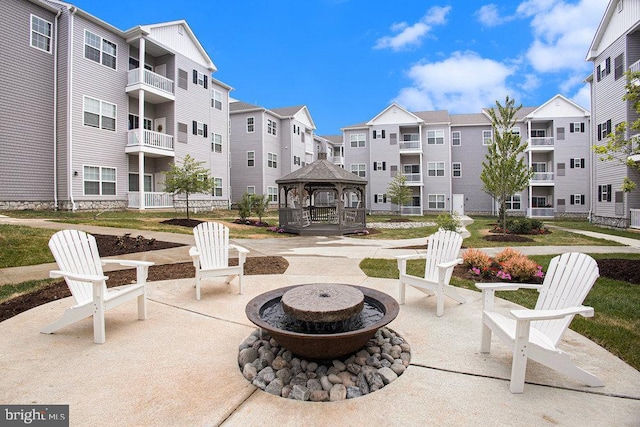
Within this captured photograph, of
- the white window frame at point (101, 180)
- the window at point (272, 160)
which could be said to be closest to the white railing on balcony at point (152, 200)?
the white window frame at point (101, 180)

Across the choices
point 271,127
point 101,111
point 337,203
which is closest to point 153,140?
point 101,111

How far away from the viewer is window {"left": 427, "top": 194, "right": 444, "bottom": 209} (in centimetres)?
3319

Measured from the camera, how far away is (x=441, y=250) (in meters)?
5.16

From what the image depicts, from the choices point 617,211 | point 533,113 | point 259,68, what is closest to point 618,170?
point 617,211

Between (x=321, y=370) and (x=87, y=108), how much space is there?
66.4ft

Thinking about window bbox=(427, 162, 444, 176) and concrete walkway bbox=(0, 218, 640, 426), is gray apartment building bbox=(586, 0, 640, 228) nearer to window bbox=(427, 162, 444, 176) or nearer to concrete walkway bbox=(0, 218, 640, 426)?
window bbox=(427, 162, 444, 176)

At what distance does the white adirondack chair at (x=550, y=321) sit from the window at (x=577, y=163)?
108 ft

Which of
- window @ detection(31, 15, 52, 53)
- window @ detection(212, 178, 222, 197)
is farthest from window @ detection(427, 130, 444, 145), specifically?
window @ detection(31, 15, 52, 53)

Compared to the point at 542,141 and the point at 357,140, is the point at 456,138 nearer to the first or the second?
the point at 542,141

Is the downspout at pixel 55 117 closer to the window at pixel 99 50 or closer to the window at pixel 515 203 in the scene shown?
the window at pixel 99 50

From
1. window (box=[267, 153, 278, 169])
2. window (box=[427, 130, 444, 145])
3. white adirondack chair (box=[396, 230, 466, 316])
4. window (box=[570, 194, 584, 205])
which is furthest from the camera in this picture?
window (box=[427, 130, 444, 145])

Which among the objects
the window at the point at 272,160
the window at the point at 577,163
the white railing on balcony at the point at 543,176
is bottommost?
the white railing on balcony at the point at 543,176

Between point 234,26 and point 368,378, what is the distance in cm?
5436

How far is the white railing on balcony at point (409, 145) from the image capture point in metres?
33.0
